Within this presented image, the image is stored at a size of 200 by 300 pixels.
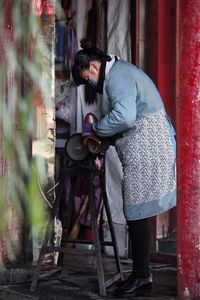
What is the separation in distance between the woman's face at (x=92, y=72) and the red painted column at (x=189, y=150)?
0.79 meters

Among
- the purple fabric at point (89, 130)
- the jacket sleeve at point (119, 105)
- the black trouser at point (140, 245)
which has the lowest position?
the black trouser at point (140, 245)

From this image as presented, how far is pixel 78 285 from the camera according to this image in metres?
5.89

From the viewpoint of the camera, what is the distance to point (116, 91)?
5465 mm

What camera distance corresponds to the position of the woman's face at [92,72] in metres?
5.68

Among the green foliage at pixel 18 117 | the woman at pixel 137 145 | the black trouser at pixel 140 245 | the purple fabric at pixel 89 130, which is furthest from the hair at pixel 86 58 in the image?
the black trouser at pixel 140 245

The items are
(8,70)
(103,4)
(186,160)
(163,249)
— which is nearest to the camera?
(186,160)

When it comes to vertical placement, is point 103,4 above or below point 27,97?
above

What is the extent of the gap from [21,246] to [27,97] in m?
1.39

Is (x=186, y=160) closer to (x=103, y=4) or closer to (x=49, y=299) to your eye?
(x=49, y=299)

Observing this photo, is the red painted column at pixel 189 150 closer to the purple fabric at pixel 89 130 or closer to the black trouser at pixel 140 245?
the black trouser at pixel 140 245

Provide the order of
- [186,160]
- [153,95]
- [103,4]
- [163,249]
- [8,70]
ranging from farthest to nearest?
[103,4]
[163,249]
[8,70]
[153,95]
[186,160]

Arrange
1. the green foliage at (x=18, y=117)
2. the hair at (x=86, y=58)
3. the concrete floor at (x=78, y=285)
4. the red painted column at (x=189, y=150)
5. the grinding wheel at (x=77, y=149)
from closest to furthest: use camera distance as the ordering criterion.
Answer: the red painted column at (x=189, y=150) < the concrete floor at (x=78, y=285) < the hair at (x=86, y=58) < the grinding wheel at (x=77, y=149) < the green foliage at (x=18, y=117)

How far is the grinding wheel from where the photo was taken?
19.0ft

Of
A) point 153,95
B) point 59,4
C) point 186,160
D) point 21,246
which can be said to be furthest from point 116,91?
point 59,4
